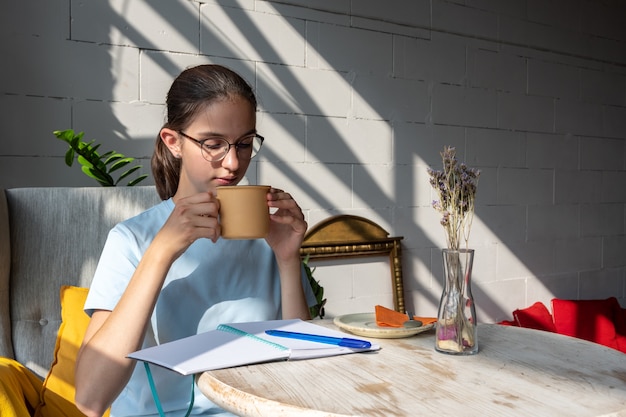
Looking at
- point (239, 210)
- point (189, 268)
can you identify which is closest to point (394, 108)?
point (189, 268)

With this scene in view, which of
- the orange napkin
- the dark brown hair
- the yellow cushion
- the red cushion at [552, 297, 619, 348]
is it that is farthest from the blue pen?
the red cushion at [552, 297, 619, 348]

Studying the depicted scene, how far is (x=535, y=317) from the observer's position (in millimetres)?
3439

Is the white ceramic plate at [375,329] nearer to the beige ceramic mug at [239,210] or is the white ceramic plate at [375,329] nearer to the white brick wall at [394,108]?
the beige ceramic mug at [239,210]

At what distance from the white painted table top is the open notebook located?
0.05 feet

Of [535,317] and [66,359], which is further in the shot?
[535,317]

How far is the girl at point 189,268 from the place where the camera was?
42.7 inches

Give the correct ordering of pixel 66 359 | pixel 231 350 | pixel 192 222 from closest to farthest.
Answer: pixel 231 350 → pixel 192 222 → pixel 66 359

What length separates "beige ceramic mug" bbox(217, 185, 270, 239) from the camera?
1094mm

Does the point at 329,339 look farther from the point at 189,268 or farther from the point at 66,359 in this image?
the point at 66,359

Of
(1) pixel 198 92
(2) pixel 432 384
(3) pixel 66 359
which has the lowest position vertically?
(3) pixel 66 359

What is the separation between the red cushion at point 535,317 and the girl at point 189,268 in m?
2.26

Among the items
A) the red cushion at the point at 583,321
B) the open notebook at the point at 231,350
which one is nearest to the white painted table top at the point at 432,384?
the open notebook at the point at 231,350

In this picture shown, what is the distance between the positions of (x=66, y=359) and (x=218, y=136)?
79 cm

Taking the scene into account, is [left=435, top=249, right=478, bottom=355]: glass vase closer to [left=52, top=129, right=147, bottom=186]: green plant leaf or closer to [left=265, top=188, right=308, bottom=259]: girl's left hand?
[left=265, top=188, right=308, bottom=259]: girl's left hand
